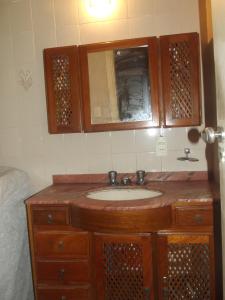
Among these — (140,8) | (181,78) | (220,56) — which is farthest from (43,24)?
(220,56)

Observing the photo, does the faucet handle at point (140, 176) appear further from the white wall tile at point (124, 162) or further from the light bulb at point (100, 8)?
the light bulb at point (100, 8)

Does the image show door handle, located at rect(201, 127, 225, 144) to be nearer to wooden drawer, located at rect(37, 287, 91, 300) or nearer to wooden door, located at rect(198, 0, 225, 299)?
wooden door, located at rect(198, 0, 225, 299)

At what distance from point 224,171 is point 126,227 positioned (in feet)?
1.81

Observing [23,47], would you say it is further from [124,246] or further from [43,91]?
[124,246]

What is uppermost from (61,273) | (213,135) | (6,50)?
(6,50)

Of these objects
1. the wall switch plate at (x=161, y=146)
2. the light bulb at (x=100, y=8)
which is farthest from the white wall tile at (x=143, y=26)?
the wall switch plate at (x=161, y=146)

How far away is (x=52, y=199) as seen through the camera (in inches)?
56.1

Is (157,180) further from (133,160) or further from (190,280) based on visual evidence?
(190,280)

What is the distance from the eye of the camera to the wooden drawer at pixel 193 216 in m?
1.29

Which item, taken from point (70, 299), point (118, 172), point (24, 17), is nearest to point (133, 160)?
point (118, 172)

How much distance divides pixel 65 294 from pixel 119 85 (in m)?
1.11

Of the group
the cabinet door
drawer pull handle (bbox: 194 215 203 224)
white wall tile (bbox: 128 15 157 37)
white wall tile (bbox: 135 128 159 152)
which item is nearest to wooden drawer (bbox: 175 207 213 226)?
drawer pull handle (bbox: 194 215 203 224)

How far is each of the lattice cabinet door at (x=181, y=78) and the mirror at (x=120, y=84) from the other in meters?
0.05

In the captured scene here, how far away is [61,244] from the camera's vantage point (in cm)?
141
